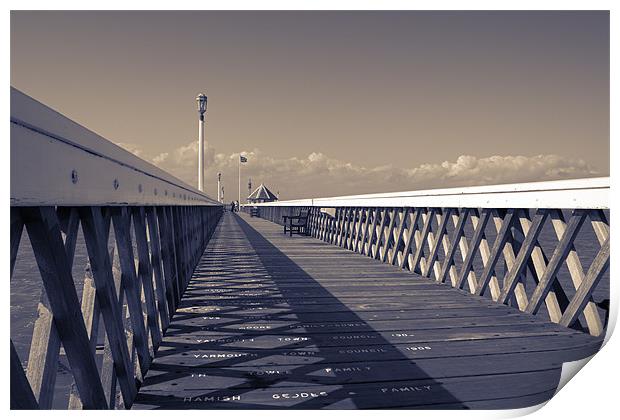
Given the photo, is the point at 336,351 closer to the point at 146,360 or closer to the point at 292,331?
the point at 292,331

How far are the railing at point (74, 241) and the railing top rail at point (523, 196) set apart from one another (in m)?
2.76

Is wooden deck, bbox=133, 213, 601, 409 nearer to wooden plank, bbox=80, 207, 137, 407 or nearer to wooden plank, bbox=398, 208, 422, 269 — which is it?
wooden plank, bbox=80, 207, 137, 407

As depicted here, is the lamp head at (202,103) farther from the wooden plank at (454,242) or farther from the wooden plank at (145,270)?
the wooden plank at (145,270)

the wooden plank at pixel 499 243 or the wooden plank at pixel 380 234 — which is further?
the wooden plank at pixel 380 234

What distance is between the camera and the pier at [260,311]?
4.65 feet

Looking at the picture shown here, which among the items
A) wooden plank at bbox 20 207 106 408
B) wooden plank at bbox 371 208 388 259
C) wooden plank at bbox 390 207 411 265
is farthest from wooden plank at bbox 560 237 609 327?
wooden plank at bbox 371 208 388 259

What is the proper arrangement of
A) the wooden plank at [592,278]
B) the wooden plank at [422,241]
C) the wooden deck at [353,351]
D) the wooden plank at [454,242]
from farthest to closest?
the wooden plank at [422,241]
the wooden plank at [454,242]
the wooden plank at [592,278]
the wooden deck at [353,351]

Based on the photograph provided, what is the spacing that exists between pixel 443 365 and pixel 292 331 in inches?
48.5

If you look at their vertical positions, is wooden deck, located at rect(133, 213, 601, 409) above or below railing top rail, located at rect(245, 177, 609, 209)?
Answer: below

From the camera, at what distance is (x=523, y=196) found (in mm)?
4105

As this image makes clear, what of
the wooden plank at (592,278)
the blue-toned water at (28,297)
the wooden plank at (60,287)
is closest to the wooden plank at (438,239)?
the blue-toned water at (28,297)

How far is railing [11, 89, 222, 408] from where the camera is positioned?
3.77 feet

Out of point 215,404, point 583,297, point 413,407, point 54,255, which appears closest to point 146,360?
point 215,404

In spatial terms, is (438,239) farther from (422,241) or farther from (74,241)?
(74,241)
